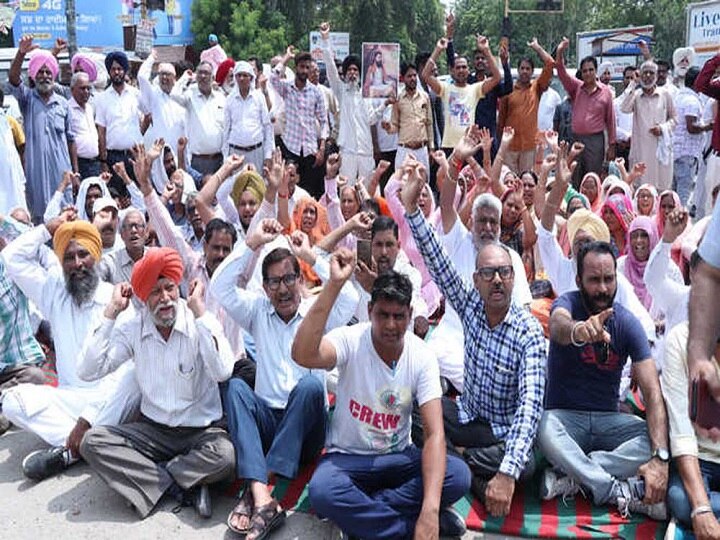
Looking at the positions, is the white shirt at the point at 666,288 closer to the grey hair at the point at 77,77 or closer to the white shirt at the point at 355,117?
the white shirt at the point at 355,117

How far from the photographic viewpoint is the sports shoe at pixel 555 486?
140 inches

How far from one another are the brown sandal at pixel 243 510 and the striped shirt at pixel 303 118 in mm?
5496

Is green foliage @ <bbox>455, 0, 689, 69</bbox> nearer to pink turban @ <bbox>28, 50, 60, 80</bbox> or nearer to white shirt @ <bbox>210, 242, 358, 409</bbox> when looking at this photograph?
pink turban @ <bbox>28, 50, 60, 80</bbox>

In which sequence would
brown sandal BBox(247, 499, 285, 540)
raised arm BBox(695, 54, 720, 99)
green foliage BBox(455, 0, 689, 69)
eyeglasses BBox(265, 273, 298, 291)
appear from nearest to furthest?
brown sandal BBox(247, 499, 285, 540)
eyeglasses BBox(265, 273, 298, 291)
raised arm BBox(695, 54, 720, 99)
green foliage BBox(455, 0, 689, 69)

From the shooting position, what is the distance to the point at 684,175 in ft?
30.7

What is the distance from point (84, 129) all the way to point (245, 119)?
161 centimetres

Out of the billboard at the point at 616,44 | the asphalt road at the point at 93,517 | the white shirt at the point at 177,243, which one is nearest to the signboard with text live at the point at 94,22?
the billboard at the point at 616,44

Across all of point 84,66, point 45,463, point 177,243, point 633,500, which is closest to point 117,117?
point 84,66

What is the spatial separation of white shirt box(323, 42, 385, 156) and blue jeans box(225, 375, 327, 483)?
5461 millimetres

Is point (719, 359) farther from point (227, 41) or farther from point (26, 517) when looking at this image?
point (227, 41)

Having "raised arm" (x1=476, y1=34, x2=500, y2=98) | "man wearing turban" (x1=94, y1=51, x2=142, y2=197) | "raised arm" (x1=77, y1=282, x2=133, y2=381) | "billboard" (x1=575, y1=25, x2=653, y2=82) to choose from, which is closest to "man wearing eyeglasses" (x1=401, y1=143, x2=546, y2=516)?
"raised arm" (x1=77, y1=282, x2=133, y2=381)

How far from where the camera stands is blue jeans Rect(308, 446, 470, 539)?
3209 millimetres

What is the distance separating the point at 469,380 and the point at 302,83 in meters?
5.44

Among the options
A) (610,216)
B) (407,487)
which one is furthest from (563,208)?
(407,487)
